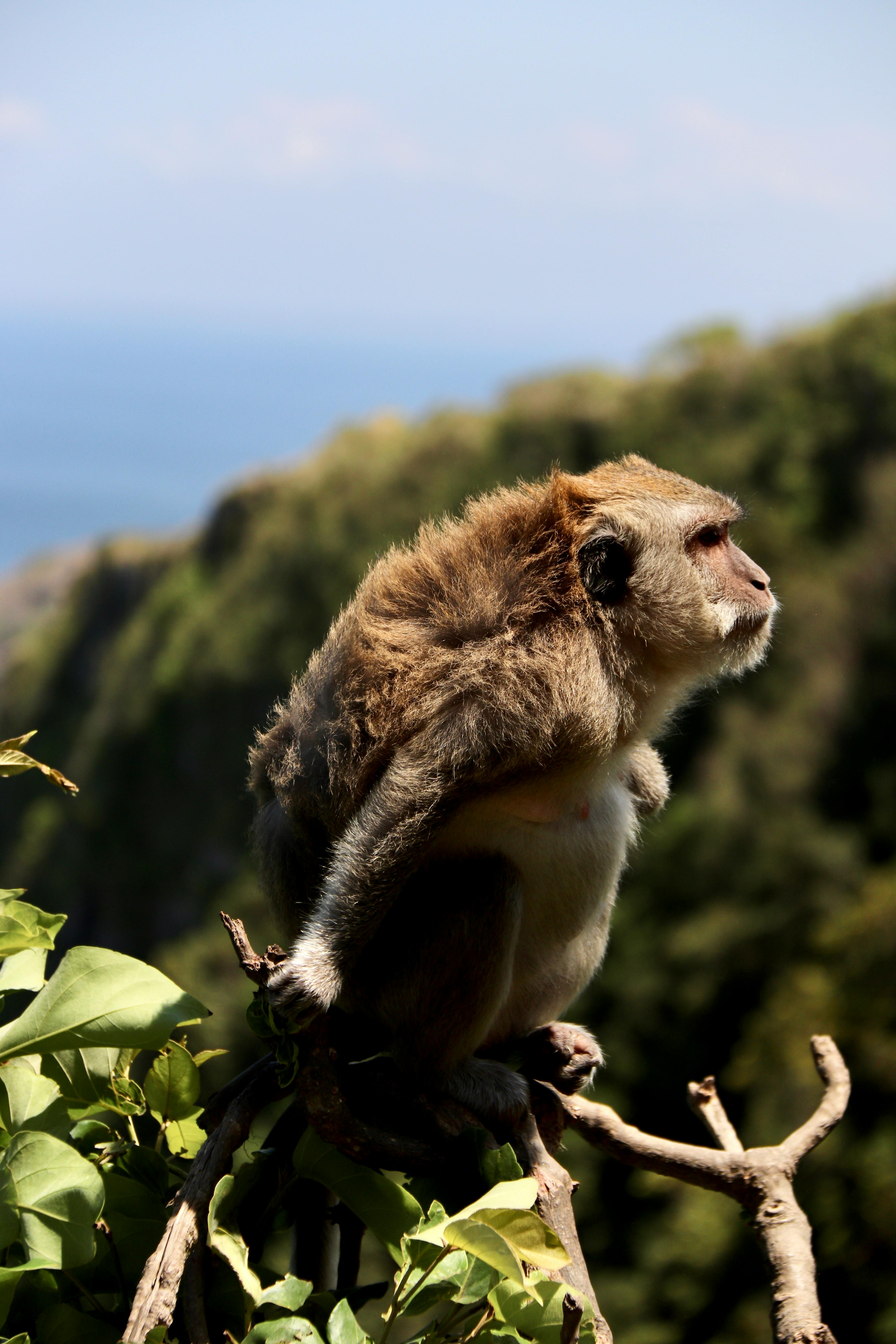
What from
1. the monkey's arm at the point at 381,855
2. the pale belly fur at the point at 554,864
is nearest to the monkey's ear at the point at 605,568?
the pale belly fur at the point at 554,864

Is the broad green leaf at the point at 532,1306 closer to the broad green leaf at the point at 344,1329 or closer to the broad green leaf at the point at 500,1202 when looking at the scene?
the broad green leaf at the point at 500,1202

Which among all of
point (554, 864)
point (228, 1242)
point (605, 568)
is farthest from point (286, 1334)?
point (605, 568)

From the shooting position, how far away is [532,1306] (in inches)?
83.5

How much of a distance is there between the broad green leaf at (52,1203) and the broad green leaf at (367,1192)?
0.49 m

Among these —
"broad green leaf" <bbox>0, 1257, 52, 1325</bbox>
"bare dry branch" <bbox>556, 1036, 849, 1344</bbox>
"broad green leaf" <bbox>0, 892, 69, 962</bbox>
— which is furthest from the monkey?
"broad green leaf" <bbox>0, 1257, 52, 1325</bbox>

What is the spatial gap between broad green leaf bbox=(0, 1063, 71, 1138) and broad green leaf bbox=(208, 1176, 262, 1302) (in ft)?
1.21

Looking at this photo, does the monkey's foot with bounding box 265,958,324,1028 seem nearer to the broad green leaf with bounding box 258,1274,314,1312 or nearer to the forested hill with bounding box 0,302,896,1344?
the broad green leaf with bounding box 258,1274,314,1312

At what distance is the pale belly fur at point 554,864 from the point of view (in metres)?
3.23

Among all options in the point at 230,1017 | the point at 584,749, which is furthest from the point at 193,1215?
the point at 230,1017

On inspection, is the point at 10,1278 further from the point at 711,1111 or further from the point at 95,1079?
the point at 711,1111

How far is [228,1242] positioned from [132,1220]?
0.31 m

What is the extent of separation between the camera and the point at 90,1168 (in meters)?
2.07

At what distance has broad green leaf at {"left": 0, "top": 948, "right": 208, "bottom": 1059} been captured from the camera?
2.19 m

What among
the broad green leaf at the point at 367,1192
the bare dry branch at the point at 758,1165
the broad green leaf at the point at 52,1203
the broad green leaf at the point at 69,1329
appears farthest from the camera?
the bare dry branch at the point at 758,1165
